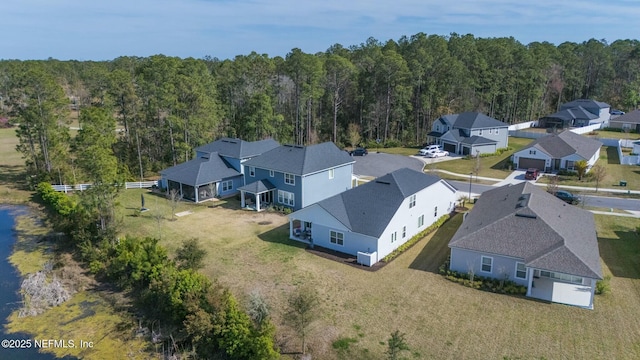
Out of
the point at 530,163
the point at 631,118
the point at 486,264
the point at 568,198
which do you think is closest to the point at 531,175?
the point at 530,163

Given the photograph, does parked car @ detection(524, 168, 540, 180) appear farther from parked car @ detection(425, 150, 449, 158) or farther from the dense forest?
the dense forest

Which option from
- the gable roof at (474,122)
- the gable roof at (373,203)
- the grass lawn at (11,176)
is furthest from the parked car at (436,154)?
the grass lawn at (11,176)

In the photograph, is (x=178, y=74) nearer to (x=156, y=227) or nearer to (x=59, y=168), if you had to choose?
(x=59, y=168)

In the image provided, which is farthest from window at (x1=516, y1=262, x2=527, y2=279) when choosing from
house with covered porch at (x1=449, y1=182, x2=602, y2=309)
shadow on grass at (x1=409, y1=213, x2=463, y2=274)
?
shadow on grass at (x1=409, y1=213, x2=463, y2=274)

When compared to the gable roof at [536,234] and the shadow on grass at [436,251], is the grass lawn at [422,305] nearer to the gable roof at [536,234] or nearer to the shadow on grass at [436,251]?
the shadow on grass at [436,251]

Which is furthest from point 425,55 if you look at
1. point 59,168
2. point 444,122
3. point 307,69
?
point 59,168

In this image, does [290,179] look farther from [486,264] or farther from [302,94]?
[302,94]
